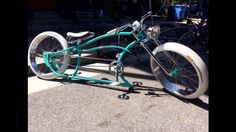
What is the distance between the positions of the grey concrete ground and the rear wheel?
0.38 m

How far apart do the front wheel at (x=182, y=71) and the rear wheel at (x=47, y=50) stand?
62.3 inches

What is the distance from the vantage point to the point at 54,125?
350 centimetres

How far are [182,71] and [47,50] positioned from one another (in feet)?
8.30

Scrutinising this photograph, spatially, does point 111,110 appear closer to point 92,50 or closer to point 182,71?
A: point 182,71

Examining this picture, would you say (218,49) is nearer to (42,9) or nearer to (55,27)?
(55,27)

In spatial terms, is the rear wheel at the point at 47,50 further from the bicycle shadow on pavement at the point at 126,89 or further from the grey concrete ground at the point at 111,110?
the grey concrete ground at the point at 111,110

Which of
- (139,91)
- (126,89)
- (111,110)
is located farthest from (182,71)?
(111,110)

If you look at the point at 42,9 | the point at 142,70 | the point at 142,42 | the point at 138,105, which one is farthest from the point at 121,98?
the point at 42,9

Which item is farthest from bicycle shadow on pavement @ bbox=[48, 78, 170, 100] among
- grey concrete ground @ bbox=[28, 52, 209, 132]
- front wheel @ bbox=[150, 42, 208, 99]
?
front wheel @ bbox=[150, 42, 208, 99]

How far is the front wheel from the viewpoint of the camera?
4.12 meters

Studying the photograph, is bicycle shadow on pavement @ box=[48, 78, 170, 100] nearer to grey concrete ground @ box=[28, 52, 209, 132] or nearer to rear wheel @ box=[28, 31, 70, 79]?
grey concrete ground @ box=[28, 52, 209, 132]

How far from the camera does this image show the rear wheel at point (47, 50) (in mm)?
5191
